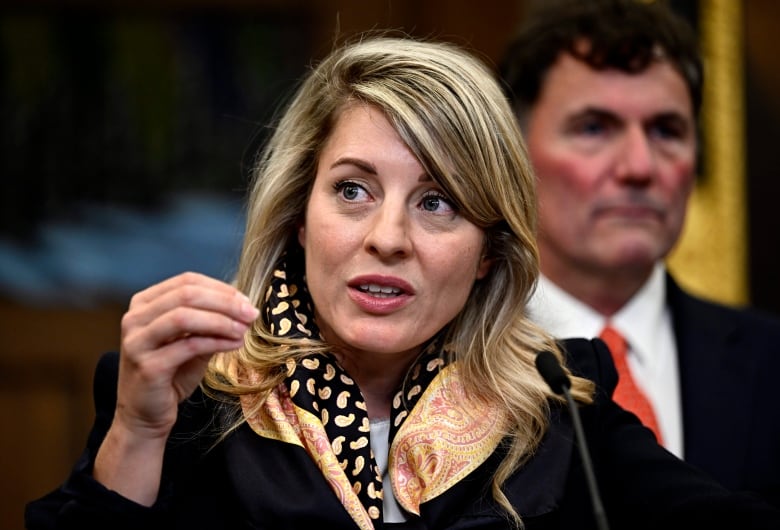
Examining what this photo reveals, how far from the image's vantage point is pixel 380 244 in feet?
6.52

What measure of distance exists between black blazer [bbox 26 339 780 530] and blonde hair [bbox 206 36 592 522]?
5 centimetres

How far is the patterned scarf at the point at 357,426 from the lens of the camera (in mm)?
2008

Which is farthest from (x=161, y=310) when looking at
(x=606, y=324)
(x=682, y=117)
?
(x=682, y=117)

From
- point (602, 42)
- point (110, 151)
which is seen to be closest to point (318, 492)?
point (602, 42)

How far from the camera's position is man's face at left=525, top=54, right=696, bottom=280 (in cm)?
299

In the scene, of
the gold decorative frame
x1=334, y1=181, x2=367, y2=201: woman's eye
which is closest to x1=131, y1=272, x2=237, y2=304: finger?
x1=334, y1=181, x2=367, y2=201: woman's eye

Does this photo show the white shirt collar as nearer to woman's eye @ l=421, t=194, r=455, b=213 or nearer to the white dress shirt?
the white dress shirt

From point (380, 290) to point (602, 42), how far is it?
1301 millimetres

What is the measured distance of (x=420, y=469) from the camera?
6.73 feet

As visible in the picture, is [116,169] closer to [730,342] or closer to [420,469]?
[730,342]

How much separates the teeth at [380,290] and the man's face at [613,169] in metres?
1.07

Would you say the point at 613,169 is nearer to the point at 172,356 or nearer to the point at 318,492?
the point at 318,492

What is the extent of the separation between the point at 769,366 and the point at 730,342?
0.36 feet

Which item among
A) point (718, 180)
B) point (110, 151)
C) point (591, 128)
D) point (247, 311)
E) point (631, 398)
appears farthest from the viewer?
point (110, 151)
